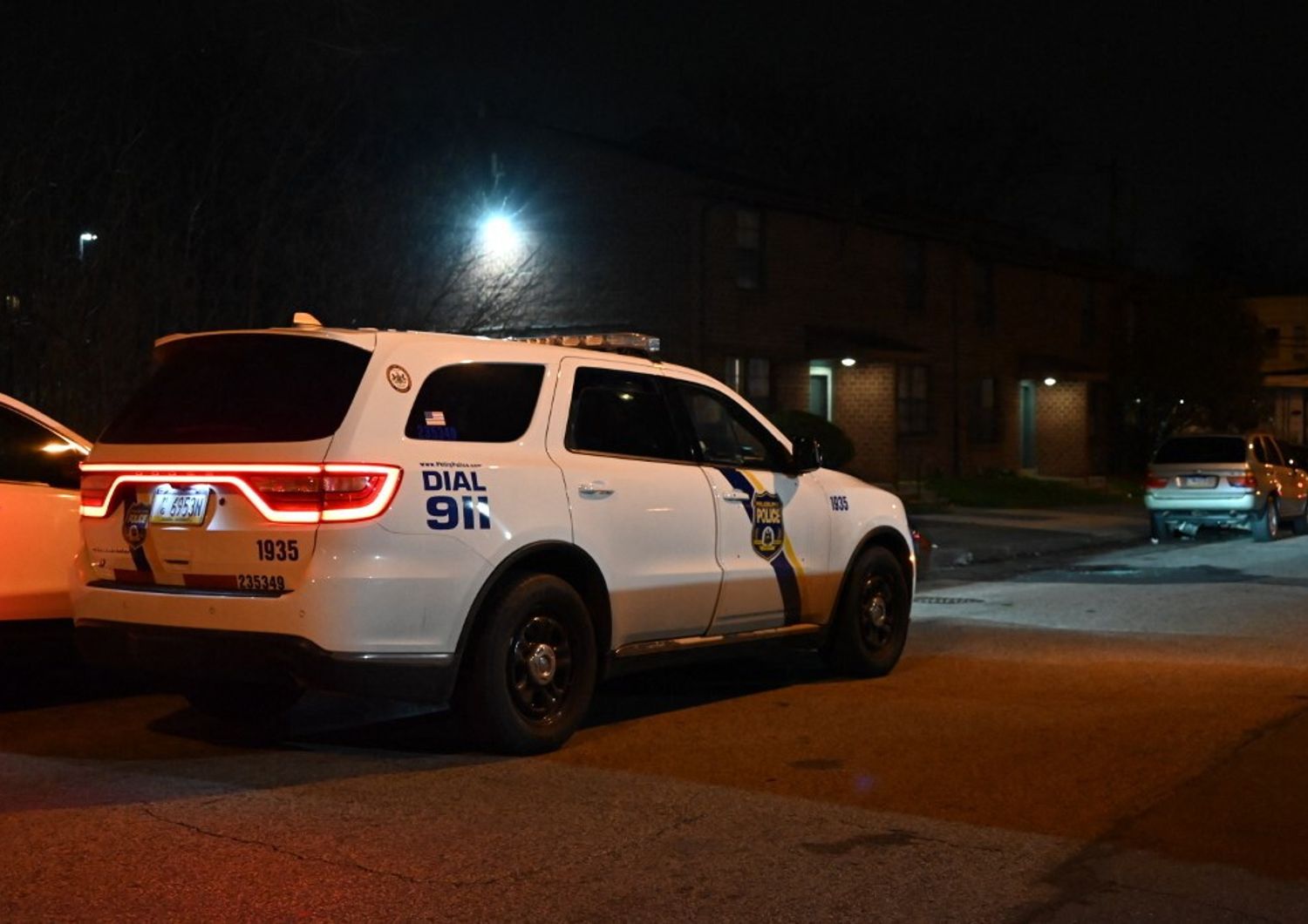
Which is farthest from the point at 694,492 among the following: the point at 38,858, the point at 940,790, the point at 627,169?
the point at 627,169

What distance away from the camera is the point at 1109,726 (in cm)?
820

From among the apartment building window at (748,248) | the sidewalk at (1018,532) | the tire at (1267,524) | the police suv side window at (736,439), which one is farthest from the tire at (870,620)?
the apartment building window at (748,248)

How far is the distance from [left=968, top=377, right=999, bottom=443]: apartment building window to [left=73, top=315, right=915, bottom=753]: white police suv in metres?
26.7

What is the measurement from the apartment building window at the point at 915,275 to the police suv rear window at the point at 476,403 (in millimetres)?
25278

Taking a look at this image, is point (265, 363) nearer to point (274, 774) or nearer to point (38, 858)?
point (274, 774)

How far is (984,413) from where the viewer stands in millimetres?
34906

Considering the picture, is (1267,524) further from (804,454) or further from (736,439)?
(736,439)

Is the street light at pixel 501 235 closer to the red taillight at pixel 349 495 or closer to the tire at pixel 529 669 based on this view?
the tire at pixel 529 669

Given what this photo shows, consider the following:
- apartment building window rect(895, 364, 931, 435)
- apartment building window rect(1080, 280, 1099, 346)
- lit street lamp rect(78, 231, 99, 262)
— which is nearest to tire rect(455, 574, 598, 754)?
lit street lamp rect(78, 231, 99, 262)

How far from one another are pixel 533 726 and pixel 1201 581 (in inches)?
425

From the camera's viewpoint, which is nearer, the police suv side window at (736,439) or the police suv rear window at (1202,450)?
the police suv side window at (736,439)

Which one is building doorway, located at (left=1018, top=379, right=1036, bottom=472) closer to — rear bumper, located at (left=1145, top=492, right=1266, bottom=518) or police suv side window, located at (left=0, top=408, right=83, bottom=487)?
rear bumper, located at (left=1145, top=492, right=1266, bottom=518)

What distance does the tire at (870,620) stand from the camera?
953 cm

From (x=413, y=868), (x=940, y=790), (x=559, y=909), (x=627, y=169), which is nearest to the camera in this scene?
(x=559, y=909)
